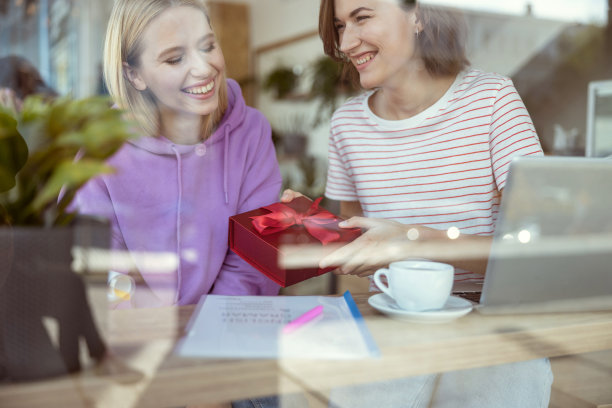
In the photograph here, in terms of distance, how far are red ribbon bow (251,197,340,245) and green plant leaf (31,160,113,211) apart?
1.13ft

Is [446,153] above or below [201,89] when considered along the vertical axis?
below

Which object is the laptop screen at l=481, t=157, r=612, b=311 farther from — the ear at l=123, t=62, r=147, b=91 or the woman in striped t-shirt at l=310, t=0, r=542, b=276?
the ear at l=123, t=62, r=147, b=91

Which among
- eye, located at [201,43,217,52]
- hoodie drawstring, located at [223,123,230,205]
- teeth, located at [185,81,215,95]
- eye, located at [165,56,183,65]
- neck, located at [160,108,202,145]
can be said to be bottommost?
hoodie drawstring, located at [223,123,230,205]

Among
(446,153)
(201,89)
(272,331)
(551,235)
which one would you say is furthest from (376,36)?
(272,331)

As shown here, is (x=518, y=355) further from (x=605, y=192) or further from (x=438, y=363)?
(x=605, y=192)

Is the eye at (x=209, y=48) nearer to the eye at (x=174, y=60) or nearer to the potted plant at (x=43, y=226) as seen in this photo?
the eye at (x=174, y=60)

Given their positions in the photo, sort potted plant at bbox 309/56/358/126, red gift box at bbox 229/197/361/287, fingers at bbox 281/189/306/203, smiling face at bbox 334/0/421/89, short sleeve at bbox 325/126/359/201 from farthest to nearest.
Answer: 1. potted plant at bbox 309/56/358/126
2. short sleeve at bbox 325/126/359/201
3. smiling face at bbox 334/0/421/89
4. fingers at bbox 281/189/306/203
5. red gift box at bbox 229/197/361/287

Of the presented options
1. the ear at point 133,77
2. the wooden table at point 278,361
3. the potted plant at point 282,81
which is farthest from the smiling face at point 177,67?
the potted plant at point 282,81

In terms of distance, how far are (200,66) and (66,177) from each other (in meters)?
0.60

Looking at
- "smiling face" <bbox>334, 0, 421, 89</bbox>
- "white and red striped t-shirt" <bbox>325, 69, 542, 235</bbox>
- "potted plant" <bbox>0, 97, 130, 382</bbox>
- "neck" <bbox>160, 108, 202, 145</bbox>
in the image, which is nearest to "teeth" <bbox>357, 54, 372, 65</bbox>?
"smiling face" <bbox>334, 0, 421, 89</bbox>

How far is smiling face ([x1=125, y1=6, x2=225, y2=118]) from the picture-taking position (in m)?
1.00

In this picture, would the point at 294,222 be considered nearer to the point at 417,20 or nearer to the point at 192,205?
the point at 192,205

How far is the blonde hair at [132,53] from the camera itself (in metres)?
1.00

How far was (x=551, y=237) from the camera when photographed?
2.17ft
